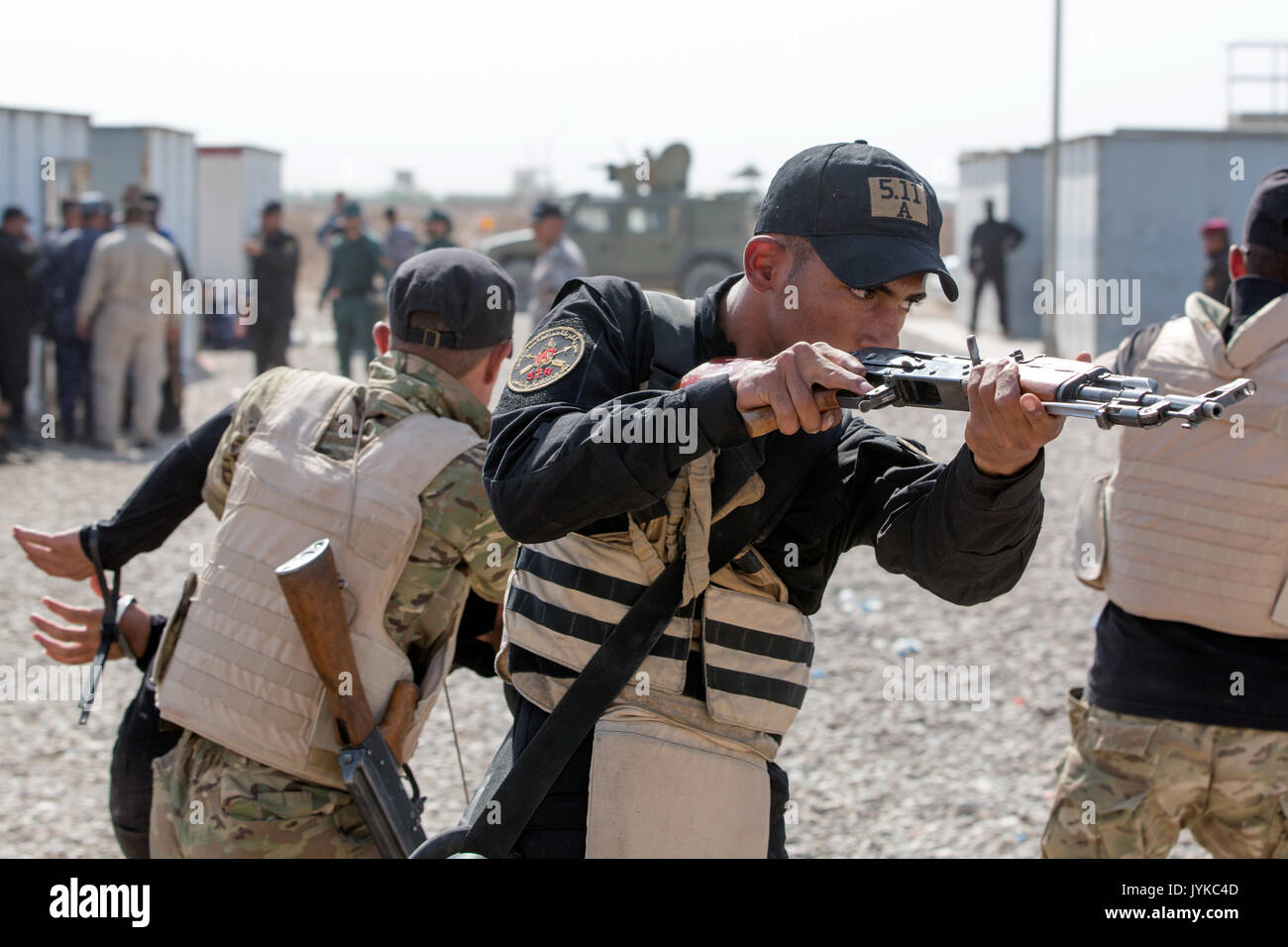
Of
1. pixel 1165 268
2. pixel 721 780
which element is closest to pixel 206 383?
pixel 1165 268

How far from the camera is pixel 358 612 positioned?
272cm

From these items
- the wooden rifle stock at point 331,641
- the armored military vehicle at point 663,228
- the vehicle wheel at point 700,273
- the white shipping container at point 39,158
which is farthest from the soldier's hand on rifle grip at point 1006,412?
the armored military vehicle at point 663,228

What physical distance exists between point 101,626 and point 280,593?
2.28ft

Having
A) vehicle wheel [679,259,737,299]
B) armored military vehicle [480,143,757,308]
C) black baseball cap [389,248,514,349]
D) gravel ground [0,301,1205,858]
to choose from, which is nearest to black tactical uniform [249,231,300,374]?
gravel ground [0,301,1205,858]

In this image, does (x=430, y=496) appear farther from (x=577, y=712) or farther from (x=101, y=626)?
(x=101, y=626)

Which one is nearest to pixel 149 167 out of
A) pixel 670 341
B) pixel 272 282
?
pixel 272 282

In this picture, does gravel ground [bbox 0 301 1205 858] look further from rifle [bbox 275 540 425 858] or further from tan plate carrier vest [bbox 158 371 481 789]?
tan plate carrier vest [bbox 158 371 481 789]

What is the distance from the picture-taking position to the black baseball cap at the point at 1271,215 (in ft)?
10.1

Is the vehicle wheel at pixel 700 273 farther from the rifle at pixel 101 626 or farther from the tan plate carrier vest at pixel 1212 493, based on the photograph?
the rifle at pixel 101 626

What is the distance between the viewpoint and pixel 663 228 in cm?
2336

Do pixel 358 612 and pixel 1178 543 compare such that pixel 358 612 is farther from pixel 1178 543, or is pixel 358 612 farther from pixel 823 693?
pixel 823 693

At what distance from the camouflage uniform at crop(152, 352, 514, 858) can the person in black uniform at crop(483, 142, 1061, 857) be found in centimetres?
49

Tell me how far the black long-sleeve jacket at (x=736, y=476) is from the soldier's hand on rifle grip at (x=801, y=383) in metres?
0.04

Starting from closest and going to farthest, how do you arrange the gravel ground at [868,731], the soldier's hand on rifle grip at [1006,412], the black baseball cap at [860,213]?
the soldier's hand on rifle grip at [1006,412]
the black baseball cap at [860,213]
the gravel ground at [868,731]
